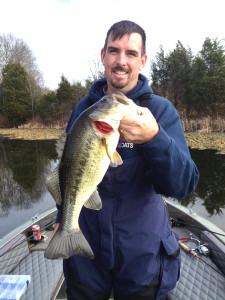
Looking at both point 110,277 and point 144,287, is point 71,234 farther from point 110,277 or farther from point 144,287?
point 144,287

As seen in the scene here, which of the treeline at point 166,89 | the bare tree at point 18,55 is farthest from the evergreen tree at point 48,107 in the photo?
the bare tree at point 18,55

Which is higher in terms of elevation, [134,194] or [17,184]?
[134,194]

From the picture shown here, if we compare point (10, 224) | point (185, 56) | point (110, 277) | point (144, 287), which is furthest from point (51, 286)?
point (185, 56)

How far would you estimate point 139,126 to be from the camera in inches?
60.7

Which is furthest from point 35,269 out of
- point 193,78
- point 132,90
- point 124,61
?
point 193,78

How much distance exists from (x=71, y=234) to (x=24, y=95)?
3487cm

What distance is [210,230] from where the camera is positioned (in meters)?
3.99

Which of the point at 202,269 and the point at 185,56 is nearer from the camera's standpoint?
the point at 202,269

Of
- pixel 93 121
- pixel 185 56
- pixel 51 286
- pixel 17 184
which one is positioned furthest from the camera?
pixel 185 56

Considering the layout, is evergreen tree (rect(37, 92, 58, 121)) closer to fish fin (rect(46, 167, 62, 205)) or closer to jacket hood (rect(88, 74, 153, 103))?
jacket hood (rect(88, 74, 153, 103))

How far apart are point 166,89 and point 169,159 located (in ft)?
81.4

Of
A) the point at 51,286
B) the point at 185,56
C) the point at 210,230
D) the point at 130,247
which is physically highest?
the point at 185,56

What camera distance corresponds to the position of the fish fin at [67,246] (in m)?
1.78

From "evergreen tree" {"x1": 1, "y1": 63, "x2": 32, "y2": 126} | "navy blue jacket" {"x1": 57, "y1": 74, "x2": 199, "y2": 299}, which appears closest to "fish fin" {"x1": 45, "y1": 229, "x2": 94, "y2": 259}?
"navy blue jacket" {"x1": 57, "y1": 74, "x2": 199, "y2": 299}
